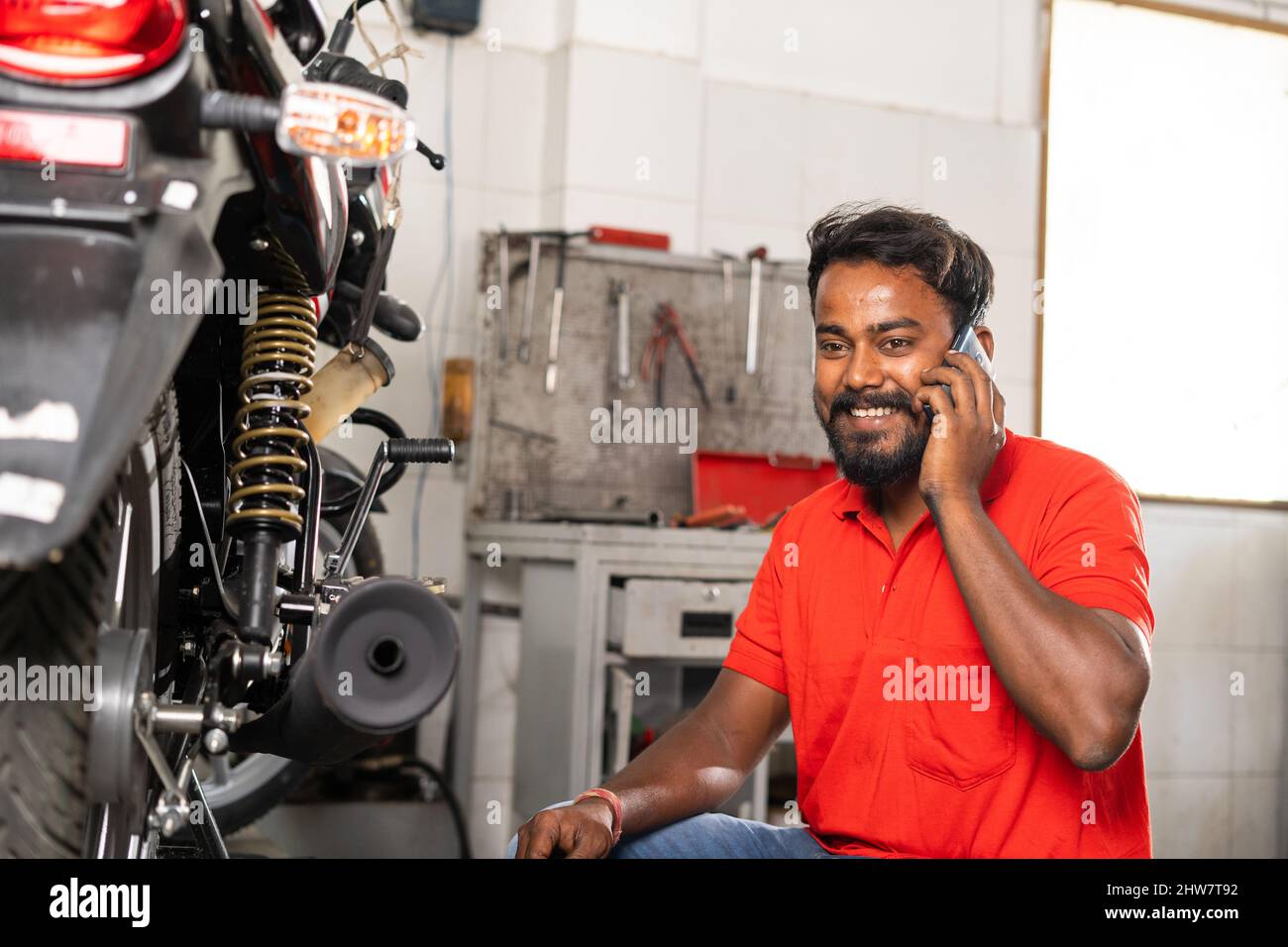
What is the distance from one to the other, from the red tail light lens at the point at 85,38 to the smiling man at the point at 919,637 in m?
0.72

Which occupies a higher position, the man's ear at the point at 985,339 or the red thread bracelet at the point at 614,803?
the man's ear at the point at 985,339

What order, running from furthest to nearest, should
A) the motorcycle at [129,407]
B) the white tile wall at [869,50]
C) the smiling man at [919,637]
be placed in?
the white tile wall at [869,50] < the smiling man at [919,637] < the motorcycle at [129,407]

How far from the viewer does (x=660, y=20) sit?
10.6ft

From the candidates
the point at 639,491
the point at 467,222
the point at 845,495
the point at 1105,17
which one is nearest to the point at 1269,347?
the point at 1105,17

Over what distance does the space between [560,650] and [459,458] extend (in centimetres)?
69

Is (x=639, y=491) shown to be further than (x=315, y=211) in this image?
Yes

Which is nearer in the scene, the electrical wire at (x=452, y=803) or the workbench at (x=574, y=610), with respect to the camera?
the workbench at (x=574, y=610)

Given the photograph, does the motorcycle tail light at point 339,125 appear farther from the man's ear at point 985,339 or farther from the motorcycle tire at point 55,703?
the man's ear at point 985,339

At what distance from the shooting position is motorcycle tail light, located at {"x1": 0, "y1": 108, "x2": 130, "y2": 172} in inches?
30.0

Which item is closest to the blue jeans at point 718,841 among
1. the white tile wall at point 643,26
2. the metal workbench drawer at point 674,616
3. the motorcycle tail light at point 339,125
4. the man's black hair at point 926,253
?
the man's black hair at point 926,253

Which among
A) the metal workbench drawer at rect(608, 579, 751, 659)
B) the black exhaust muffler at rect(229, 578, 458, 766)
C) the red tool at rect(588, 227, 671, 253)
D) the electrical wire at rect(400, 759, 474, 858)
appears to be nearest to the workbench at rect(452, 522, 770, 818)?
the metal workbench drawer at rect(608, 579, 751, 659)

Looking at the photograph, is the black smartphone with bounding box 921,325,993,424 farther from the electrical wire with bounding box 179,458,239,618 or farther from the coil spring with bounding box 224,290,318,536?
the electrical wire with bounding box 179,458,239,618

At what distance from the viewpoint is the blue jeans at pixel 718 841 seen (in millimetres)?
1254
